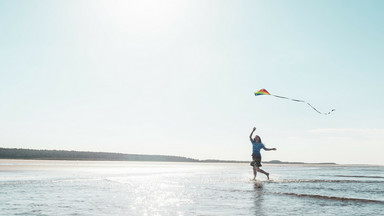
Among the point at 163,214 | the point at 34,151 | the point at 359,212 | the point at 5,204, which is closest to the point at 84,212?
the point at 163,214

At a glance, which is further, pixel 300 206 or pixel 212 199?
pixel 212 199

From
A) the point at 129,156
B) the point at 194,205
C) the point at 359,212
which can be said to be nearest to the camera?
the point at 359,212

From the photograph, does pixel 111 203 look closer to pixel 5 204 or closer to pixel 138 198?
pixel 138 198

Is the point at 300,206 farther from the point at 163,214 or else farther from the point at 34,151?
the point at 34,151

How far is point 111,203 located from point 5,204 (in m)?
2.48

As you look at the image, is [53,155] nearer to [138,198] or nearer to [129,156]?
[129,156]

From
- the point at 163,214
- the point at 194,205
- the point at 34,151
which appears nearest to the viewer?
the point at 163,214

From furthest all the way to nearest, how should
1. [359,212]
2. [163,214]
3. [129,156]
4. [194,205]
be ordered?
[129,156] → [194,205] → [359,212] → [163,214]

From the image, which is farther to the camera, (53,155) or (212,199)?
(53,155)

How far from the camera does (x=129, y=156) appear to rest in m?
144

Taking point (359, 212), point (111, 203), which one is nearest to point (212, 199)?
point (111, 203)

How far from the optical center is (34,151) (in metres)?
105

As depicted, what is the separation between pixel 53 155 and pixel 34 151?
5594 millimetres

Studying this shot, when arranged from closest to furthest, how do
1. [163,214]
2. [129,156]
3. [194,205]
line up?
[163,214], [194,205], [129,156]
